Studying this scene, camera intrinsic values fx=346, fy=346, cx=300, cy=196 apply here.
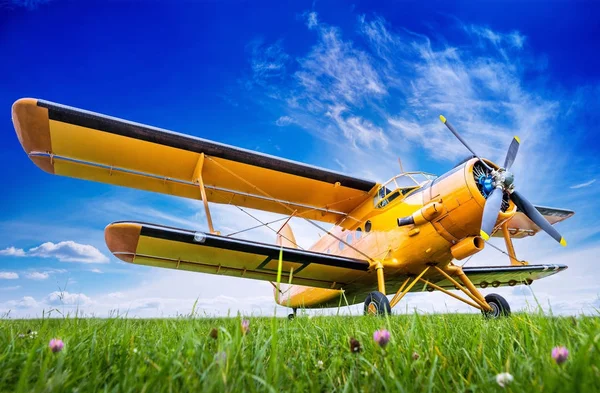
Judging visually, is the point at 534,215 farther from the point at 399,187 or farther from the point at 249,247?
the point at 249,247

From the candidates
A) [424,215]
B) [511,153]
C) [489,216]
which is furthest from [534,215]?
[424,215]

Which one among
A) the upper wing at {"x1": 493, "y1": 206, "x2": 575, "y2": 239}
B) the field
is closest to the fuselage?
the field

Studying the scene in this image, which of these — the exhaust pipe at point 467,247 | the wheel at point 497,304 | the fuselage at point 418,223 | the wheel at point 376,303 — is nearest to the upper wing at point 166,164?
the fuselage at point 418,223

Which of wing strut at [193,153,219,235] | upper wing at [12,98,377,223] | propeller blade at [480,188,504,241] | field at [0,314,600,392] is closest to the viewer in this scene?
field at [0,314,600,392]

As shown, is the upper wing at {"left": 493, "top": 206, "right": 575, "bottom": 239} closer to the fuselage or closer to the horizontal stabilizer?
the horizontal stabilizer

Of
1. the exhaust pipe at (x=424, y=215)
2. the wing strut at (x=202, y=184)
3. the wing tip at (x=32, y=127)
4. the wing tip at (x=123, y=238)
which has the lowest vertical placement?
the wing tip at (x=123, y=238)

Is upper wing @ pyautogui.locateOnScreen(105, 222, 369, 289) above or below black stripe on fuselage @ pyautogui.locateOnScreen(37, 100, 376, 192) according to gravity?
below

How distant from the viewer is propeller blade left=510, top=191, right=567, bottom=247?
25.3 ft

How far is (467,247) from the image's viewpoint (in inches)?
285

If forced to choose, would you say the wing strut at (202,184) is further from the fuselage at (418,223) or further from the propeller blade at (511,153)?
the propeller blade at (511,153)

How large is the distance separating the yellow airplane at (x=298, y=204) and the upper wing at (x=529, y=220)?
237 centimetres

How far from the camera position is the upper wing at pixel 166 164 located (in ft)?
24.2

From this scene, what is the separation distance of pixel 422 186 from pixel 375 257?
6.69 ft

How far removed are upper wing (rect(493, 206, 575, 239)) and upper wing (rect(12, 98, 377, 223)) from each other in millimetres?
6681
